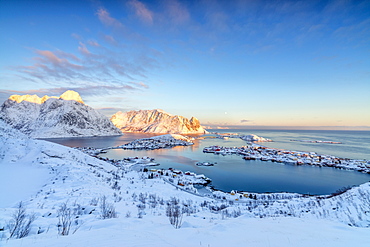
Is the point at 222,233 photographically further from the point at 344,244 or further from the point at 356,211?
the point at 356,211

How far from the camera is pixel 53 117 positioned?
9856 centimetres

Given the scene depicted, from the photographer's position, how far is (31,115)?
102250mm

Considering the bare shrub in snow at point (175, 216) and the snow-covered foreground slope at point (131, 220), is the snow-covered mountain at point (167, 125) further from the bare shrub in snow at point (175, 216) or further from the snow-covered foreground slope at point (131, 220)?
the bare shrub in snow at point (175, 216)

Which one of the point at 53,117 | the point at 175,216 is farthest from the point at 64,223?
the point at 53,117

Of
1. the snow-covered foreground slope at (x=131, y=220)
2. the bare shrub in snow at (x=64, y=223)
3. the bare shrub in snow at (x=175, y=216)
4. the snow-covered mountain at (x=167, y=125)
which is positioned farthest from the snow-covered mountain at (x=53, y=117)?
the bare shrub in snow at (x=175, y=216)

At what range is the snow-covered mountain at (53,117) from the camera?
3570 inches

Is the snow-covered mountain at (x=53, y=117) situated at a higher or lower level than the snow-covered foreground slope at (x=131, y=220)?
higher

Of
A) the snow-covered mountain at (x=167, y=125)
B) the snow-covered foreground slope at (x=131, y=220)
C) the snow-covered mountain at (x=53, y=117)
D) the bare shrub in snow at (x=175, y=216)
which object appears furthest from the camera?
the snow-covered mountain at (x=167, y=125)

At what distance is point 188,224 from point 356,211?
7551mm

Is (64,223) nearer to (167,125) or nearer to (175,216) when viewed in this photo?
(175,216)

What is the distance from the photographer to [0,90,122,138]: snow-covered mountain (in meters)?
90.7

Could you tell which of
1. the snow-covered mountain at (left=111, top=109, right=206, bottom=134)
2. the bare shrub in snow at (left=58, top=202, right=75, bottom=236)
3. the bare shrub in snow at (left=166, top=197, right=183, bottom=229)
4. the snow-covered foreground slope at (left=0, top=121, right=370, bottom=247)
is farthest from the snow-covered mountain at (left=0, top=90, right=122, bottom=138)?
the bare shrub in snow at (left=166, top=197, right=183, bottom=229)

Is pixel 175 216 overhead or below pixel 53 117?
below

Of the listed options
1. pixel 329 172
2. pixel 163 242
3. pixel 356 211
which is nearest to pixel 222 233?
pixel 163 242
